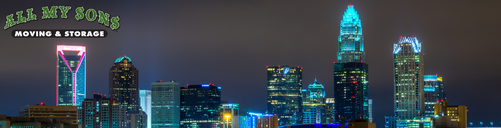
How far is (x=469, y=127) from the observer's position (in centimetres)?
15775

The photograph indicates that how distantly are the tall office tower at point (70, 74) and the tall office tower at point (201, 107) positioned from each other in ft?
90.2

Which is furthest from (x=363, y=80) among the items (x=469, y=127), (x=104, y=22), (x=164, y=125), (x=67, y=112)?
(x=104, y=22)

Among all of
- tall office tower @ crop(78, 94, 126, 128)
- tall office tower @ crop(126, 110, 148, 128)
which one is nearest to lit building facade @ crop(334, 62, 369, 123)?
tall office tower @ crop(126, 110, 148, 128)

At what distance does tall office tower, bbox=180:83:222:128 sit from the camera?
17962 cm

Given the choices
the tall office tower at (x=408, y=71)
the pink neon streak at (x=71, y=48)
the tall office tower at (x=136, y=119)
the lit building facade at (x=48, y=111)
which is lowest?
the tall office tower at (x=136, y=119)

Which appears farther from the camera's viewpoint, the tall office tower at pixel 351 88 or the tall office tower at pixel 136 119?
the tall office tower at pixel 351 88

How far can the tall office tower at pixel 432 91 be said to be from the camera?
190375 millimetres

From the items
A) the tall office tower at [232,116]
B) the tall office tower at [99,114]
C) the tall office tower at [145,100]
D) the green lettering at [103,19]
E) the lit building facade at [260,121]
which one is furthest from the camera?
the tall office tower at [145,100]

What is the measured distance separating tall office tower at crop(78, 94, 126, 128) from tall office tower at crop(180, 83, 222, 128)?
36.5 m

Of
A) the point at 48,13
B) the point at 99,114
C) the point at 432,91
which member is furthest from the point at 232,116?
the point at 48,13

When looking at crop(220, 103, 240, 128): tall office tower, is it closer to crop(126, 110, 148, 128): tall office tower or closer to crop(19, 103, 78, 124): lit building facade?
crop(126, 110, 148, 128): tall office tower

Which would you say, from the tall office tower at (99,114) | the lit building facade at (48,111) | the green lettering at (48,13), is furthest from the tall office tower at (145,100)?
the green lettering at (48,13)

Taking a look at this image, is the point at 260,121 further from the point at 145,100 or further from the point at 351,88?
the point at 145,100

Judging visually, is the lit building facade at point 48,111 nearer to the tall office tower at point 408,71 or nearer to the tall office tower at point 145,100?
the tall office tower at point 145,100
